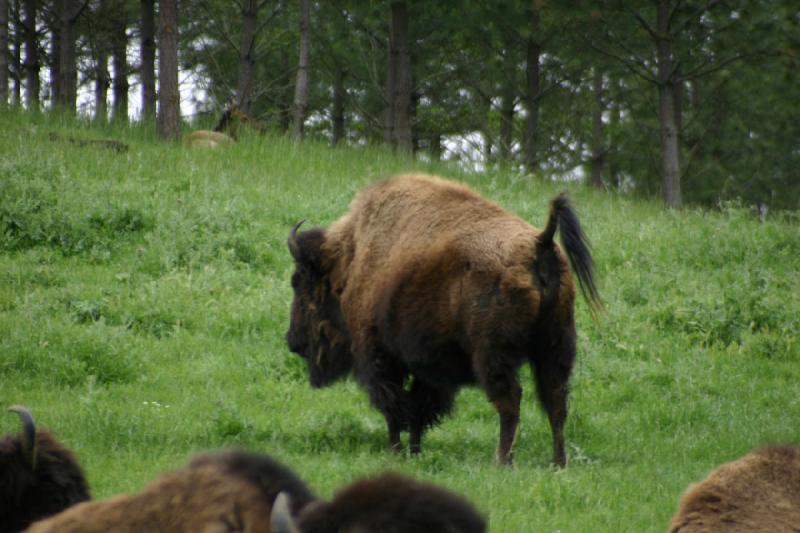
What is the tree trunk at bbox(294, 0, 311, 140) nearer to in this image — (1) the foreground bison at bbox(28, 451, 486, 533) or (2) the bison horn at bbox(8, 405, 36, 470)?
(2) the bison horn at bbox(8, 405, 36, 470)

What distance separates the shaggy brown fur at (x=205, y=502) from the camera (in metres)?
3.27

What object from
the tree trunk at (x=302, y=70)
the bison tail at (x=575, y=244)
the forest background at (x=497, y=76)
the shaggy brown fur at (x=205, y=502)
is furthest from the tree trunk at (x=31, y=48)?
the shaggy brown fur at (x=205, y=502)

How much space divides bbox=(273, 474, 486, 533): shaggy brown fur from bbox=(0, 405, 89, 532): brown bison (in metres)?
1.76

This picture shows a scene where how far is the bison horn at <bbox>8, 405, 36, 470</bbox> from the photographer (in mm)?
4188

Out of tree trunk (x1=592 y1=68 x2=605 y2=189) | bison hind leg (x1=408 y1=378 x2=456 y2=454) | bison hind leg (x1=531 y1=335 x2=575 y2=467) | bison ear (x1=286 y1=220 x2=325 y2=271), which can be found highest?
tree trunk (x1=592 y1=68 x2=605 y2=189)

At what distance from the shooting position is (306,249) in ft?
29.0

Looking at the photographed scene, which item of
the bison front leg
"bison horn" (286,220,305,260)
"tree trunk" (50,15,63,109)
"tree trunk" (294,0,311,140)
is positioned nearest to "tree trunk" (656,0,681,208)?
"tree trunk" (294,0,311,140)

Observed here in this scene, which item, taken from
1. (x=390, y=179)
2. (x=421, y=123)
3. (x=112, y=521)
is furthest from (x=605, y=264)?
(x=421, y=123)

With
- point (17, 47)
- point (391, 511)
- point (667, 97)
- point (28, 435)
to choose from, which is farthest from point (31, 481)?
point (17, 47)

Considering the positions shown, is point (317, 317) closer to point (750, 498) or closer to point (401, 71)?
point (750, 498)

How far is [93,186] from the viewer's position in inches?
584

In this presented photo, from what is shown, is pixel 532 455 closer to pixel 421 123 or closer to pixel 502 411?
pixel 502 411

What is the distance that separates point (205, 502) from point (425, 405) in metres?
4.87

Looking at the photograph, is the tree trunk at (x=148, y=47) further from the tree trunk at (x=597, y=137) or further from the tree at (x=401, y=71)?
the tree trunk at (x=597, y=137)
